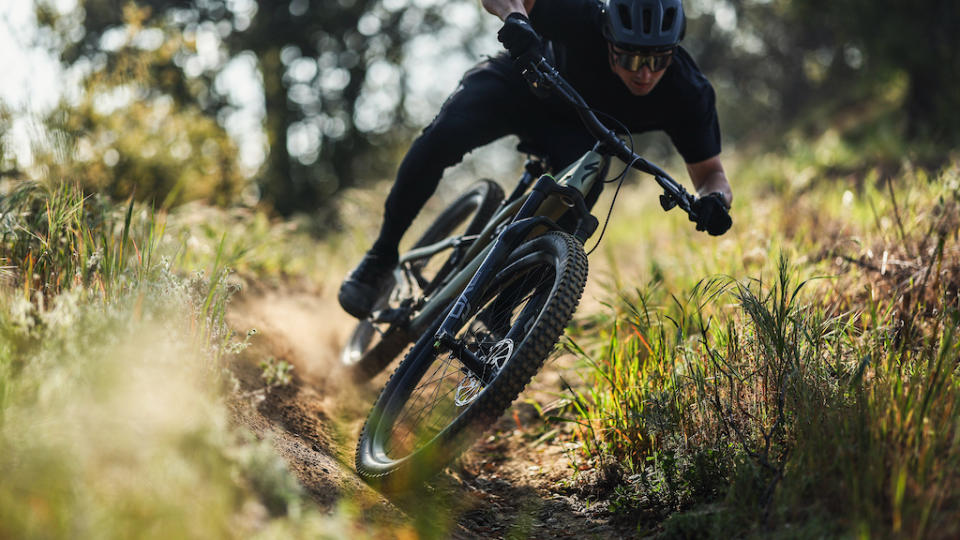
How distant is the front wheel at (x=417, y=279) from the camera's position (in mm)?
3750

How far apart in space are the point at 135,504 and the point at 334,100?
13363 millimetres

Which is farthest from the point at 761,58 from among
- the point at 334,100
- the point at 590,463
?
the point at 590,463

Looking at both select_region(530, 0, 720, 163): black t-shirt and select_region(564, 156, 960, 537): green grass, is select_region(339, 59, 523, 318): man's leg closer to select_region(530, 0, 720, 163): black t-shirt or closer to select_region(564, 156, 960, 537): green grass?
select_region(530, 0, 720, 163): black t-shirt

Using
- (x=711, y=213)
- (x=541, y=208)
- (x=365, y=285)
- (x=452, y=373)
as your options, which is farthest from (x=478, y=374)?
(x=365, y=285)

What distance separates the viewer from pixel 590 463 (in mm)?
2811

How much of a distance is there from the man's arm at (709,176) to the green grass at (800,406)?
47 cm

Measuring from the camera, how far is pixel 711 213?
2791 millimetres

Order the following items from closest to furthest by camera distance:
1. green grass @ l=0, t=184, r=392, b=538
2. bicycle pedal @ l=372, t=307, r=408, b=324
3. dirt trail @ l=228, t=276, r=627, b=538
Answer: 1. green grass @ l=0, t=184, r=392, b=538
2. dirt trail @ l=228, t=276, r=627, b=538
3. bicycle pedal @ l=372, t=307, r=408, b=324

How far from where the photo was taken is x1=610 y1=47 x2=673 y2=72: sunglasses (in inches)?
111

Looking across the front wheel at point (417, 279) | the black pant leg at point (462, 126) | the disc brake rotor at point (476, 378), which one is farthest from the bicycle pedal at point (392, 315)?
the disc brake rotor at point (476, 378)

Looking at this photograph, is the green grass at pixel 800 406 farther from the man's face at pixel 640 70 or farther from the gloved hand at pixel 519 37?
the gloved hand at pixel 519 37

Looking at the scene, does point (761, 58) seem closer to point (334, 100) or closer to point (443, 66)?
point (443, 66)

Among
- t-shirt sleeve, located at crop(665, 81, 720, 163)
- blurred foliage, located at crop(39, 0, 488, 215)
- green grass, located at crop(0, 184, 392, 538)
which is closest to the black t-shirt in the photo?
t-shirt sleeve, located at crop(665, 81, 720, 163)

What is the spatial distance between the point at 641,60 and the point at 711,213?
0.70m
